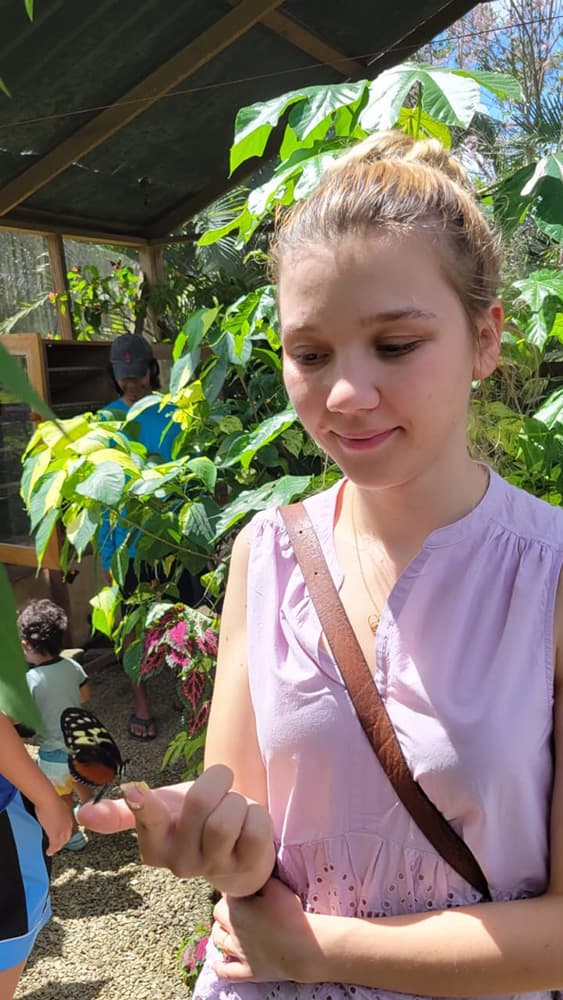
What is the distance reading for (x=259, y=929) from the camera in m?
0.76

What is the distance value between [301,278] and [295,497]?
2.37ft

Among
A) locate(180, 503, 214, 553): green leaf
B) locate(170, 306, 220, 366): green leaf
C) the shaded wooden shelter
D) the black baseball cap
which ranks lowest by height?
locate(180, 503, 214, 553): green leaf

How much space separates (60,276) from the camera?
13.5ft

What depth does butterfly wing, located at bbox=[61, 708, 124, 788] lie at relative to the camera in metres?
0.60

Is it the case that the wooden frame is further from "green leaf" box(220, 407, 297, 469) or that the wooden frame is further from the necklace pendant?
the necklace pendant

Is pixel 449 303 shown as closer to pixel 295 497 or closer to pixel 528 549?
pixel 528 549

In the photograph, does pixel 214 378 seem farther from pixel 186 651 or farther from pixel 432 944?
pixel 432 944

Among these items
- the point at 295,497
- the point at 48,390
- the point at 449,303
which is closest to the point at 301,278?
the point at 449,303

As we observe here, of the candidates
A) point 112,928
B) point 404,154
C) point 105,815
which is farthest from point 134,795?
point 112,928

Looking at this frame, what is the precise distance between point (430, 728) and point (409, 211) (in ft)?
1.56

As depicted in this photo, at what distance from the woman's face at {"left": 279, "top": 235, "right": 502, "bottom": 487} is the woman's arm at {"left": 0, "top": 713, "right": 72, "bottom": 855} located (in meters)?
0.85

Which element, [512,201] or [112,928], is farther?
[112,928]

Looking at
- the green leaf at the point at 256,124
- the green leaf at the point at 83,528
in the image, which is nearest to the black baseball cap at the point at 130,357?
the green leaf at the point at 83,528

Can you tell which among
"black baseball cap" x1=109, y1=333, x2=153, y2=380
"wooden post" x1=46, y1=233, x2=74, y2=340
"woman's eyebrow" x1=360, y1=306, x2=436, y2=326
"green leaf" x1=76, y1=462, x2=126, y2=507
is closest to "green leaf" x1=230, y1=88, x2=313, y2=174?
"green leaf" x1=76, y1=462, x2=126, y2=507
